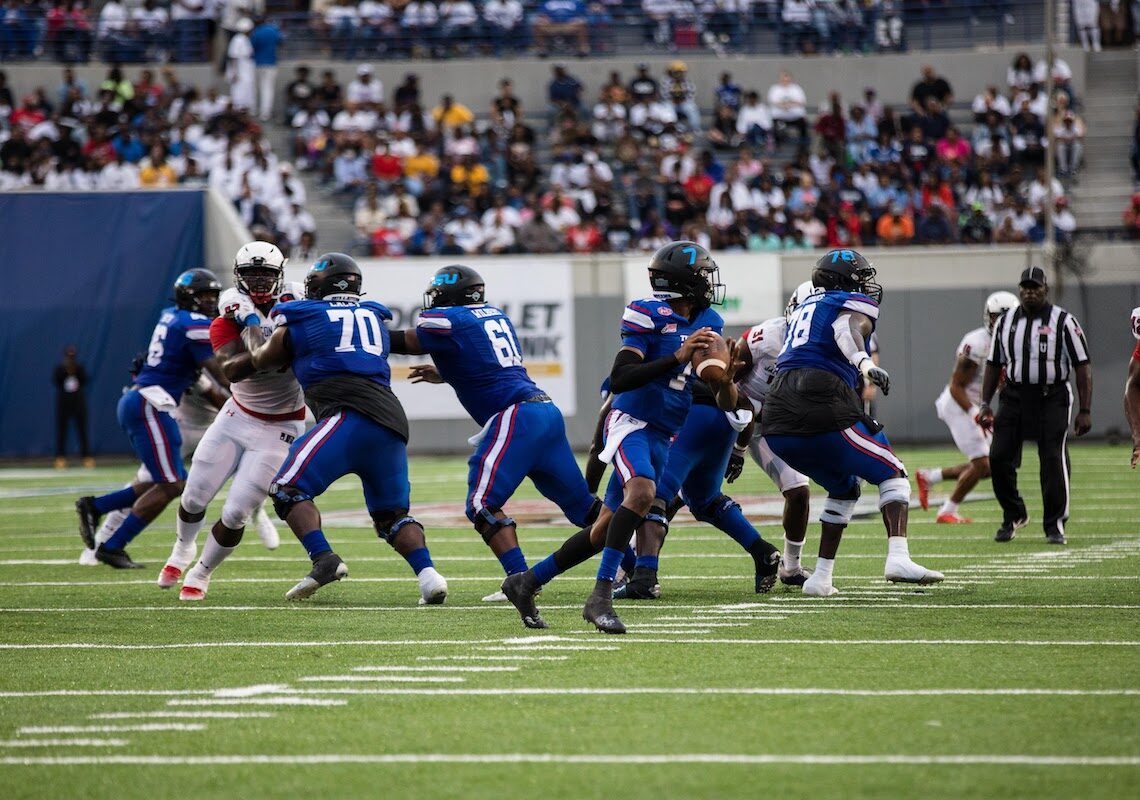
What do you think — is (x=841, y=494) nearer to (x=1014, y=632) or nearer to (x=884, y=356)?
(x=1014, y=632)

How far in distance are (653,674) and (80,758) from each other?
6.81ft

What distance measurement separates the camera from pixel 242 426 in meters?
8.88

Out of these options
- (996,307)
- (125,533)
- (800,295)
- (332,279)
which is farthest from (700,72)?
(332,279)

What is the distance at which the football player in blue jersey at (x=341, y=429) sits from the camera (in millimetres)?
7828

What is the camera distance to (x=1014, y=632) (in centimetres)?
684

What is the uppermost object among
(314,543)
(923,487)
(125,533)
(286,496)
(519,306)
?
(286,496)

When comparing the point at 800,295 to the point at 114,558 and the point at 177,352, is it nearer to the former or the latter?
the point at 177,352

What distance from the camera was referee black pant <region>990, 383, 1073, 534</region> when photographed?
10641mm

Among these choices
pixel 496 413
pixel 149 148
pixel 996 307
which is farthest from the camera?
pixel 149 148

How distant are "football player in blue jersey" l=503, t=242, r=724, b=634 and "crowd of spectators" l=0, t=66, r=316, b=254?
15529 millimetres

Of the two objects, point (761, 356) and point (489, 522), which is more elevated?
point (761, 356)

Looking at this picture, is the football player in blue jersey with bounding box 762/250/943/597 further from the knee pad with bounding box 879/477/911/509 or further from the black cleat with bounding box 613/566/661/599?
the black cleat with bounding box 613/566/661/599

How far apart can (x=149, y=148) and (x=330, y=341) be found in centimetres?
1737

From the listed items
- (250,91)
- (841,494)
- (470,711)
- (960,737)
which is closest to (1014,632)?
(841,494)
